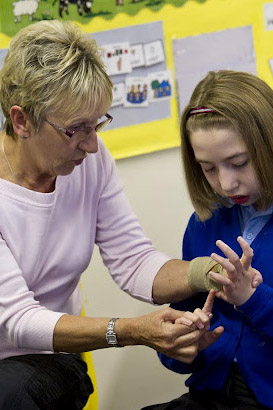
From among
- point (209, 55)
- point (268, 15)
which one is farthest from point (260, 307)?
point (268, 15)

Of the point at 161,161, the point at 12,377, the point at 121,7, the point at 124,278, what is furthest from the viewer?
the point at 161,161

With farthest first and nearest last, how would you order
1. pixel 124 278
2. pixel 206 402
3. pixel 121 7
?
pixel 121 7
pixel 124 278
pixel 206 402

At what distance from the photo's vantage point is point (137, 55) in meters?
2.18

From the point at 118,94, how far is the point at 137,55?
0.13 metres

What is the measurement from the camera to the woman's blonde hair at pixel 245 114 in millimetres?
1467

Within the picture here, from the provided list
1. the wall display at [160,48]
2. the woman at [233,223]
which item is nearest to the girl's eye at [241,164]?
the woman at [233,223]

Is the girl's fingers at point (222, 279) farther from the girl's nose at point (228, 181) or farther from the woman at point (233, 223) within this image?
the girl's nose at point (228, 181)

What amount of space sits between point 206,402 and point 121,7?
117 centimetres

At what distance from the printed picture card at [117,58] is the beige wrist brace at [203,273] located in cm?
78

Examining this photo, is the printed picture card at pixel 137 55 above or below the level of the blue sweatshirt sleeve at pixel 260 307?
above

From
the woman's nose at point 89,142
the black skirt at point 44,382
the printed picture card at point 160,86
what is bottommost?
the black skirt at point 44,382

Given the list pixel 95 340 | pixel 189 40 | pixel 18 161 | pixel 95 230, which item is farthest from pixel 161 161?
pixel 95 340

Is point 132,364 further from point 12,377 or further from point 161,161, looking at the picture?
point 12,377

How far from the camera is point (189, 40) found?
7.42 feet
